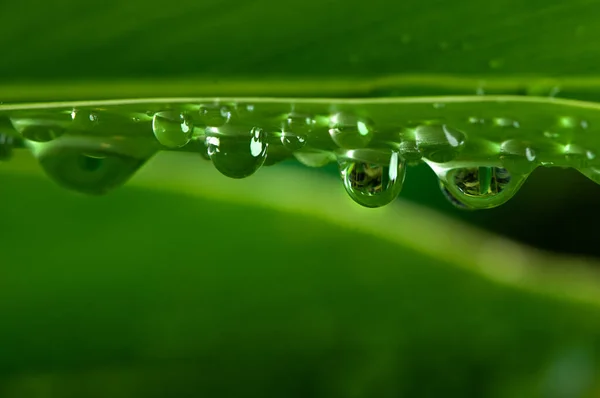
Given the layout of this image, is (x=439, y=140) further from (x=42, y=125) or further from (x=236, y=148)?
(x=42, y=125)

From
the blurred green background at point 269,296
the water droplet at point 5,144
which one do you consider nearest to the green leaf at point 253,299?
the blurred green background at point 269,296

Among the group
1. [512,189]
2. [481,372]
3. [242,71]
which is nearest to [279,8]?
[242,71]

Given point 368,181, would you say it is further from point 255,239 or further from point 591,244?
point 591,244

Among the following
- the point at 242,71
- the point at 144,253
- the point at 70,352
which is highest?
the point at 242,71

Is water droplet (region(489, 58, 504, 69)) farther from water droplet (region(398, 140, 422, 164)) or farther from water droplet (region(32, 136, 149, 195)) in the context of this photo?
water droplet (region(32, 136, 149, 195))

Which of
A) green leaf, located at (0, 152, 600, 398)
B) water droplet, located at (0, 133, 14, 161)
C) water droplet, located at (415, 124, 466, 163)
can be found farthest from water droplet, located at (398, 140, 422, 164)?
green leaf, located at (0, 152, 600, 398)

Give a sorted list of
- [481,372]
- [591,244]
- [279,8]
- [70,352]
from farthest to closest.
Result: [591,244] < [481,372] < [70,352] < [279,8]

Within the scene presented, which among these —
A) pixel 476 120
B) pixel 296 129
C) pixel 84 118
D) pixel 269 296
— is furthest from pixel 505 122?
pixel 269 296
